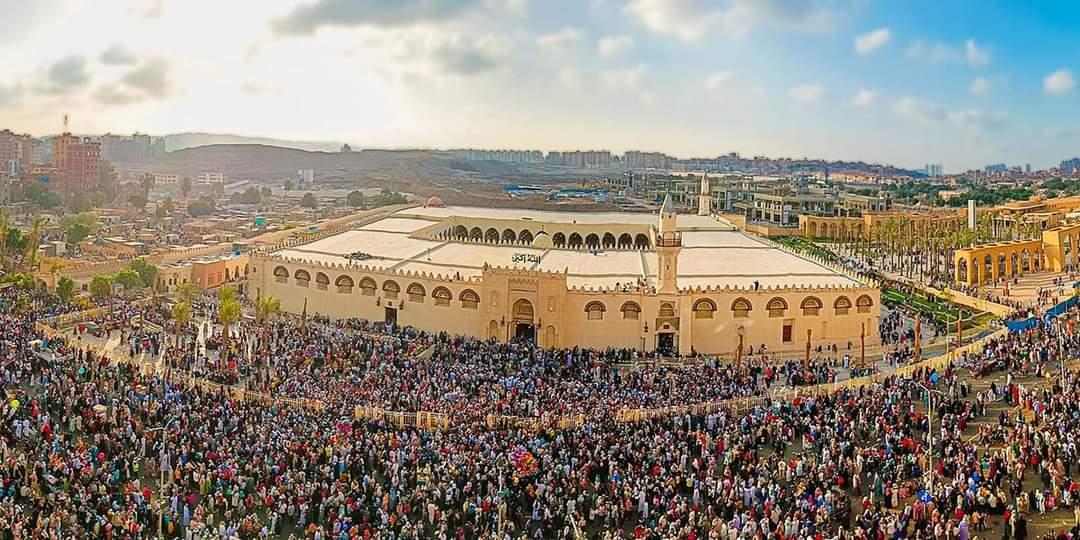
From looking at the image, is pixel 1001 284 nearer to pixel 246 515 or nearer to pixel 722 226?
pixel 722 226

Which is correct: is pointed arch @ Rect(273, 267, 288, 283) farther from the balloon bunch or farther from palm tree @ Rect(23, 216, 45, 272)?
the balloon bunch

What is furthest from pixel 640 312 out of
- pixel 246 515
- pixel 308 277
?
pixel 246 515

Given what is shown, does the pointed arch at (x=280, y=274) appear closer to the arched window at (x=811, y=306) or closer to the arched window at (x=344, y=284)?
the arched window at (x=344, y=284)

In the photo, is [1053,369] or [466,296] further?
[466,296]

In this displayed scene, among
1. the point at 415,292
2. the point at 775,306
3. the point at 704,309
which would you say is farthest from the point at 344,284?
the point at 775,306

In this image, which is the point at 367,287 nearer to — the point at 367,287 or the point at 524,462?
the point at 367,287

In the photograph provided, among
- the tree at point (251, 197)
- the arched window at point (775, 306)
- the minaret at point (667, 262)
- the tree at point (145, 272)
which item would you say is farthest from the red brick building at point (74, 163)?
the arched window at point (775, 306)
